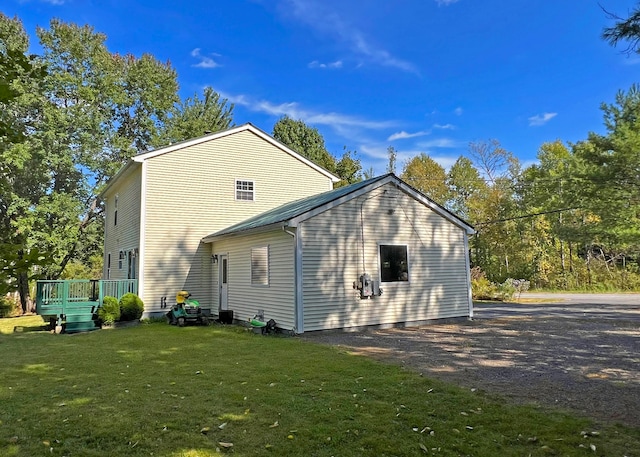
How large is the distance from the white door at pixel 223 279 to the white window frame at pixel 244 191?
2695 millimetres

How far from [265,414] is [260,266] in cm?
789

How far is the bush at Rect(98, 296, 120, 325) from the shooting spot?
12.6m

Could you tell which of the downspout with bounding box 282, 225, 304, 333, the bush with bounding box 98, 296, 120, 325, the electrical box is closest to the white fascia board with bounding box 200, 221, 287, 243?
the downspout with bounding box 282, 225, 304, 333

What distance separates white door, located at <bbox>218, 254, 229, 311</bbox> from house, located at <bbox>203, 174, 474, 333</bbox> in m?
0.51

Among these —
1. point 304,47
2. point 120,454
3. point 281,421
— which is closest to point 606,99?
point 304,47

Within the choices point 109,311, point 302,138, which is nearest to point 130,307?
point 109,311

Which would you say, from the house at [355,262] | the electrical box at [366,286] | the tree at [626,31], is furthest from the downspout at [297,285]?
the tree at [626,31]

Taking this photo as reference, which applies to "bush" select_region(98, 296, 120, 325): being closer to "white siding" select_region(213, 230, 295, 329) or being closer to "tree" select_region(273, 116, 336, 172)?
"white siding" select_region(213, 230, 295, 329)

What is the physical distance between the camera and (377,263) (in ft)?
38.1

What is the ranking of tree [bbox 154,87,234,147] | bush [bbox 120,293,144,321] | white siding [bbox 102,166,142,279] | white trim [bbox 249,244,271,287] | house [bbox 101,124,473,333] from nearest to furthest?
house [bbox 101,124,473,333] < white trim [bbox 249,244,271,287] < bush [bbox 120,293,144,321] < white siding [bbox 102,166,142,279] < tree [bbox 154,87,234,147]

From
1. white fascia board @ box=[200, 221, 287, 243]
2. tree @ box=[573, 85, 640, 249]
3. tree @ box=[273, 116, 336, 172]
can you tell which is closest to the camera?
white fascia board @ box=[200, 221, 287, 243]

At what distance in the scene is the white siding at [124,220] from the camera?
15281 mm

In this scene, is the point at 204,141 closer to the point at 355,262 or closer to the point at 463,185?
the point at 355,262

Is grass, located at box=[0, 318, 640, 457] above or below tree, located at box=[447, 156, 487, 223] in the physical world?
below
